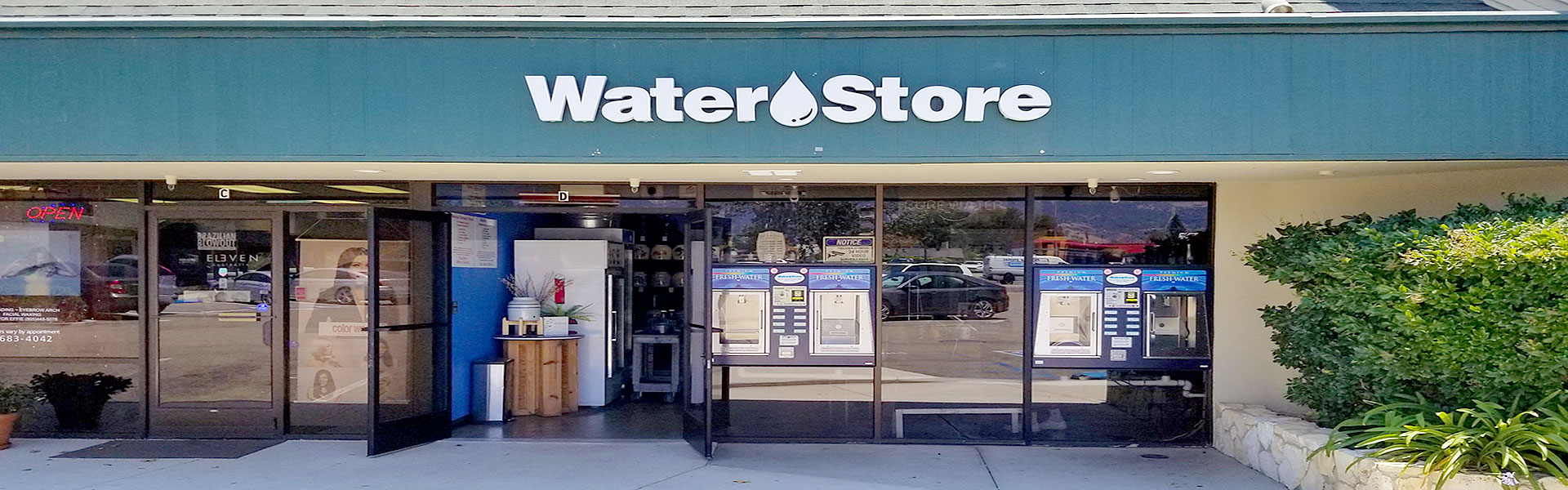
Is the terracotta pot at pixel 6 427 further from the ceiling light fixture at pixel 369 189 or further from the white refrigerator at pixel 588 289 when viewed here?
the white refrigerator at pixel 588 289

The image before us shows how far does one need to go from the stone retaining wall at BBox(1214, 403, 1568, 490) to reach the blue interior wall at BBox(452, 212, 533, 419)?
5.90 meters

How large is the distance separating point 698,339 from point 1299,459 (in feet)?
15.0

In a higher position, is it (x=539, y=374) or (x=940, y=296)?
(x=940, y=296)

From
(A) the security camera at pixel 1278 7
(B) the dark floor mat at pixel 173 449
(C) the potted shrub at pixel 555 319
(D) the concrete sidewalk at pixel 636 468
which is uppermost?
(A) the security camera at pixel 1278 7

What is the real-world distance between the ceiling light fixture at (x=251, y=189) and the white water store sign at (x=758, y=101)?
9.39 feet

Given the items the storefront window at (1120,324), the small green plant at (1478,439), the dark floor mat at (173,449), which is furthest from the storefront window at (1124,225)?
the dark floor mat at (173,449)

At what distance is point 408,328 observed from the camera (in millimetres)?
8047

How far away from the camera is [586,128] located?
255 inches

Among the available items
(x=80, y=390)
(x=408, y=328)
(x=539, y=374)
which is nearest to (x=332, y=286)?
(x=408, y=328)

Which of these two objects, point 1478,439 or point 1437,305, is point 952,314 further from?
point 1478,439

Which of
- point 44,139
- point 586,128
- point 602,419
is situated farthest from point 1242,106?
point 44,139

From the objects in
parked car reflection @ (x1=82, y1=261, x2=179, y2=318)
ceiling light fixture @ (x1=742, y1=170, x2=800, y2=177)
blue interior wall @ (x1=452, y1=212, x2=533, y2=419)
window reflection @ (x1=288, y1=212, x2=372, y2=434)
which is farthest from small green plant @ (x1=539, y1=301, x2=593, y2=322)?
ceiling light fixture @ (x1=742, y1=170, x2=800, y2=177)

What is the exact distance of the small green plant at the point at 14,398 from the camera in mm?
7844

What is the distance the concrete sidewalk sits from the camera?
22.8 feet
